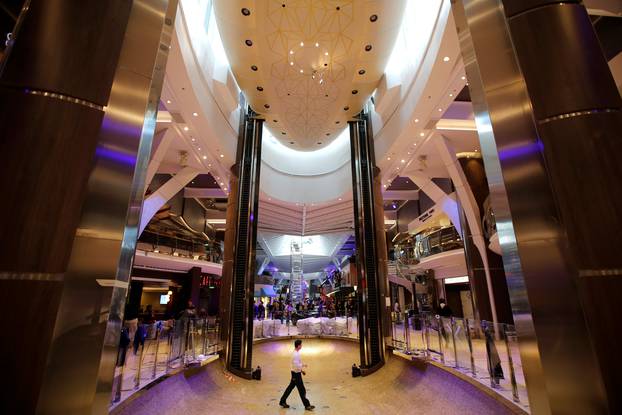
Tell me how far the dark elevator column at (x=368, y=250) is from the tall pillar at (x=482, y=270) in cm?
426

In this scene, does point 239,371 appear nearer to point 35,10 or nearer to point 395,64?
point 35,10

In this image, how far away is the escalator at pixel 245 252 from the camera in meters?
8.95

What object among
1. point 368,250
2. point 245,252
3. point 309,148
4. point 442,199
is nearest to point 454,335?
point 368,250

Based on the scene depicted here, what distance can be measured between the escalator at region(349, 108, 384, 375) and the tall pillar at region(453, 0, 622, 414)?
7729 mm

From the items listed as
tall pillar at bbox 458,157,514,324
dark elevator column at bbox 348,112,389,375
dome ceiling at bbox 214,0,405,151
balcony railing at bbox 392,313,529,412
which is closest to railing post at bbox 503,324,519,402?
balcony railing at bbox 392,313,529,412

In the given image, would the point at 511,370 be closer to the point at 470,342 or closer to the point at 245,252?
the point at 470,342

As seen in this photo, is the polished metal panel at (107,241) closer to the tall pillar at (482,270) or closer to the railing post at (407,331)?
the railing post at (407,331)

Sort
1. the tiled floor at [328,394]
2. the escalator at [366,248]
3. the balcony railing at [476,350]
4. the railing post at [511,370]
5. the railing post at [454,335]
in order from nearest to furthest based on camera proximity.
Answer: the railing post at [511,370] → the balcony railing at [476,350] → the tiled floor at [328,394] → the railing post at [454,335] → the escalator at [366,248]

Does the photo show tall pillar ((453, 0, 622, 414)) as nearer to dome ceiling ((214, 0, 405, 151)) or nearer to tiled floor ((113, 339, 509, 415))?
tiled floor ((113, 339, 509, 415))

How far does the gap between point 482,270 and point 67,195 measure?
1329cm

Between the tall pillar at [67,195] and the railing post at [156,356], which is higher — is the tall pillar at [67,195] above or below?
above

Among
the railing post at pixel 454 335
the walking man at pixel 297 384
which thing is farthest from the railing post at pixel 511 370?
the walking man at pixel 297 384

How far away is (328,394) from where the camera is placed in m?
7.42

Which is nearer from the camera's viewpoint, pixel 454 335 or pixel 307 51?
pixel 454 335
